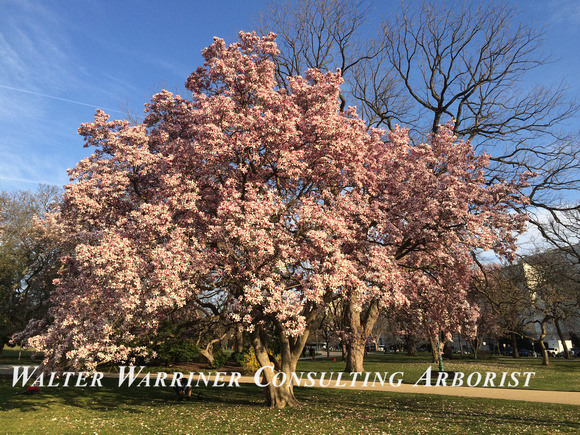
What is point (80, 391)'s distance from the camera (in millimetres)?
21672

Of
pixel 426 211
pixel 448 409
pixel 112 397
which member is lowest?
pixel 112 397

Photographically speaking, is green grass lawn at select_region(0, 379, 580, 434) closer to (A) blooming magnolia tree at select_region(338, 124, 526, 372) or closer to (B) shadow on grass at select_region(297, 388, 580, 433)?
(B) shadow on grass at select_region(297, 388, 580, 433)

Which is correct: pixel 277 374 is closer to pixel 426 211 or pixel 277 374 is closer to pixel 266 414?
pixel 266 414

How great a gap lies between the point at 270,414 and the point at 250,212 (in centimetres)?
764

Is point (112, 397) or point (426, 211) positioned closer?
point (426, 211)

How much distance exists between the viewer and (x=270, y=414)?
14672 millimetres

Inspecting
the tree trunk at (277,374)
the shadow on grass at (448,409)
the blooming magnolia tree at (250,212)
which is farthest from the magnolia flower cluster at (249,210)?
the shadow on grass at (448,409)

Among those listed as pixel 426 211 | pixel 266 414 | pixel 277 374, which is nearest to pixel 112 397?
pixel 277 374

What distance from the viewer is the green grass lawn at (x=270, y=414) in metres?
12.6

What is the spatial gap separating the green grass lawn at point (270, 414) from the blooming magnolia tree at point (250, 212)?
2365mm

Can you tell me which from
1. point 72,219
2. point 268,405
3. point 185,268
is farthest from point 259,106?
point 268,405

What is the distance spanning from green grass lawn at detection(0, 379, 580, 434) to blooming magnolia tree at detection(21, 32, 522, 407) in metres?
2.37

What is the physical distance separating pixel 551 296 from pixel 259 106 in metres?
30.7

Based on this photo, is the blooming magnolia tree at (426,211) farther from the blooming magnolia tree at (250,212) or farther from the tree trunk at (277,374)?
the tree trunk at (277,374)
